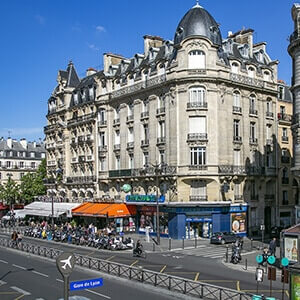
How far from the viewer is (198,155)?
142ft

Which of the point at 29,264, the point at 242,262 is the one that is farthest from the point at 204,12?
the point at 29,264

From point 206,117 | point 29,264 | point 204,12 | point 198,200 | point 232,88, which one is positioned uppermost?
point 204,12

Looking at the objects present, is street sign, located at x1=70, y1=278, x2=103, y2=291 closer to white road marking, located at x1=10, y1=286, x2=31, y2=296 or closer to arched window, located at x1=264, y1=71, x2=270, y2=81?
white road marking, located at x1=10, y1=286, x2=31, y2=296

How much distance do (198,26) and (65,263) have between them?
36.3 m

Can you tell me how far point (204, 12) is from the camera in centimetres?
4500

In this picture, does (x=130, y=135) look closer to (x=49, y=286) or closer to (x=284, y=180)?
(x=284, y=180)

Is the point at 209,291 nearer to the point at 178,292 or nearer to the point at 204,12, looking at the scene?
the point at 178,292

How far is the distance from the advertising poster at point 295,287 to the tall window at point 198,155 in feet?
A: 97.3

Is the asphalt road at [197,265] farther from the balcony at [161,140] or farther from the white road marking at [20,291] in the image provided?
the balcony at [161,140]

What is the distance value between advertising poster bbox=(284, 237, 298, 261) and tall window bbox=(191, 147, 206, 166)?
56.5 feet

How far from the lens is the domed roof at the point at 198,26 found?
144ft

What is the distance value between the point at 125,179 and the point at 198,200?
384 inches

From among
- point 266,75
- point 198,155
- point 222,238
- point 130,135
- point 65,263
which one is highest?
point 266,75

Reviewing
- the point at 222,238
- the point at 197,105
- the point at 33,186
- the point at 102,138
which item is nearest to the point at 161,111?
the point at 197,105
